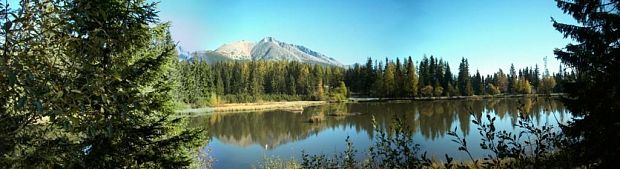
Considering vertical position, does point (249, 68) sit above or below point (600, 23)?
above

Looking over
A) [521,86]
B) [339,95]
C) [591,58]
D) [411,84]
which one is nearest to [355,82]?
[339,95]

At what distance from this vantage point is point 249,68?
132m

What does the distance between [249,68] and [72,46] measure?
130m

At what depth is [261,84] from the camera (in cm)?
11981

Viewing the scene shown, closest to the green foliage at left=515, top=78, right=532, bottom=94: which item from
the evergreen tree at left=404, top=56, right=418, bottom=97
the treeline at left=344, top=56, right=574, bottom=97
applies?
the treeline at left=344, top=56, right=574, bottom=97

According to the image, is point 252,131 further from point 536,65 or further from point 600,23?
point 536,65

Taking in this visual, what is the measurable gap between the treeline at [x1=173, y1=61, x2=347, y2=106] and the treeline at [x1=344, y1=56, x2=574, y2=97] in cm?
790

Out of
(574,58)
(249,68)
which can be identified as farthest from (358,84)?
(574,58)

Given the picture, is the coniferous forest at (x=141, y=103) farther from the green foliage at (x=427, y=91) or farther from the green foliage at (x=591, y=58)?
the green foliage at (x=427, y=91)

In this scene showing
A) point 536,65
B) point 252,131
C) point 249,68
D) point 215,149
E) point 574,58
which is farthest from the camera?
point 249,68

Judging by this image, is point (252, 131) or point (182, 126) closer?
point (182, 126)

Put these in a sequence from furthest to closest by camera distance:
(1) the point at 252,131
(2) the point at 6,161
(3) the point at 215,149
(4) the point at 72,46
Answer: (1) the point at 252,131, (3) the point at 215,149, (2) the point at 6,161, (4) the point at 72,46

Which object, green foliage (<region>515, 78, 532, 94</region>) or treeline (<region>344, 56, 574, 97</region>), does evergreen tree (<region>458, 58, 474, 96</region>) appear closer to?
treeline (<region>344, 56, 574, 97</region>)

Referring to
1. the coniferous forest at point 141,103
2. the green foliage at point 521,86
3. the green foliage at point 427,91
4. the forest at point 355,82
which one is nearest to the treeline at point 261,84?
the forest at point 355,82
